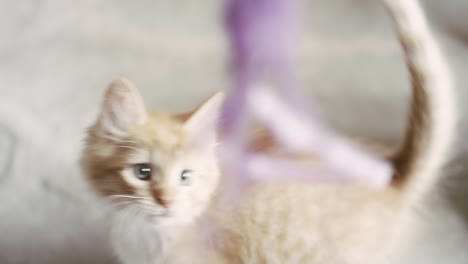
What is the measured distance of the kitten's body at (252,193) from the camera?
0.55 meters

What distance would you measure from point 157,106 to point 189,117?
0.47 meters

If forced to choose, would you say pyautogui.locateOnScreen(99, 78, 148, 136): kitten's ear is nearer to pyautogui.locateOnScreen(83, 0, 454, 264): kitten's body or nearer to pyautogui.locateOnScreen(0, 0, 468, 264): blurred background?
pyautogui.locateOnScreen(83, 0, 454, 264): kitten's body

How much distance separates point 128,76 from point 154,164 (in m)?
0.57

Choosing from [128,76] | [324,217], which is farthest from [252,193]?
[128,76]

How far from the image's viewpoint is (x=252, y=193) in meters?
0.60

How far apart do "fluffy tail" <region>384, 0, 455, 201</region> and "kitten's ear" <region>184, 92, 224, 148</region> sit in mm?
163

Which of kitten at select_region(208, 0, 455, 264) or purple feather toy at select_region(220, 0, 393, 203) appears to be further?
kitten at select_region(208, 0, 455, 264)

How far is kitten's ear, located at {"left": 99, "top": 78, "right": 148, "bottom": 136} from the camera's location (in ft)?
1.79

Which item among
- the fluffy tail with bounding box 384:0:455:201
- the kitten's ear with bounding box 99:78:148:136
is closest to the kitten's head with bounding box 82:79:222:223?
the kitten's ear with bounding box 99:78:148:136

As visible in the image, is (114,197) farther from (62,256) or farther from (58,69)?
(58,69)

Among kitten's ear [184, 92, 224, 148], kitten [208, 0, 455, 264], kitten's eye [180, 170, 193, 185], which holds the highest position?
kitten's ear [184, 92, 224, 148]

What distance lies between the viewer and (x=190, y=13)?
1207mm

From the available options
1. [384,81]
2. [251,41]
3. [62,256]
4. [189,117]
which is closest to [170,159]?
[189,117]

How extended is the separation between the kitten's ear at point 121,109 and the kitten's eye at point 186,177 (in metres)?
0.06
